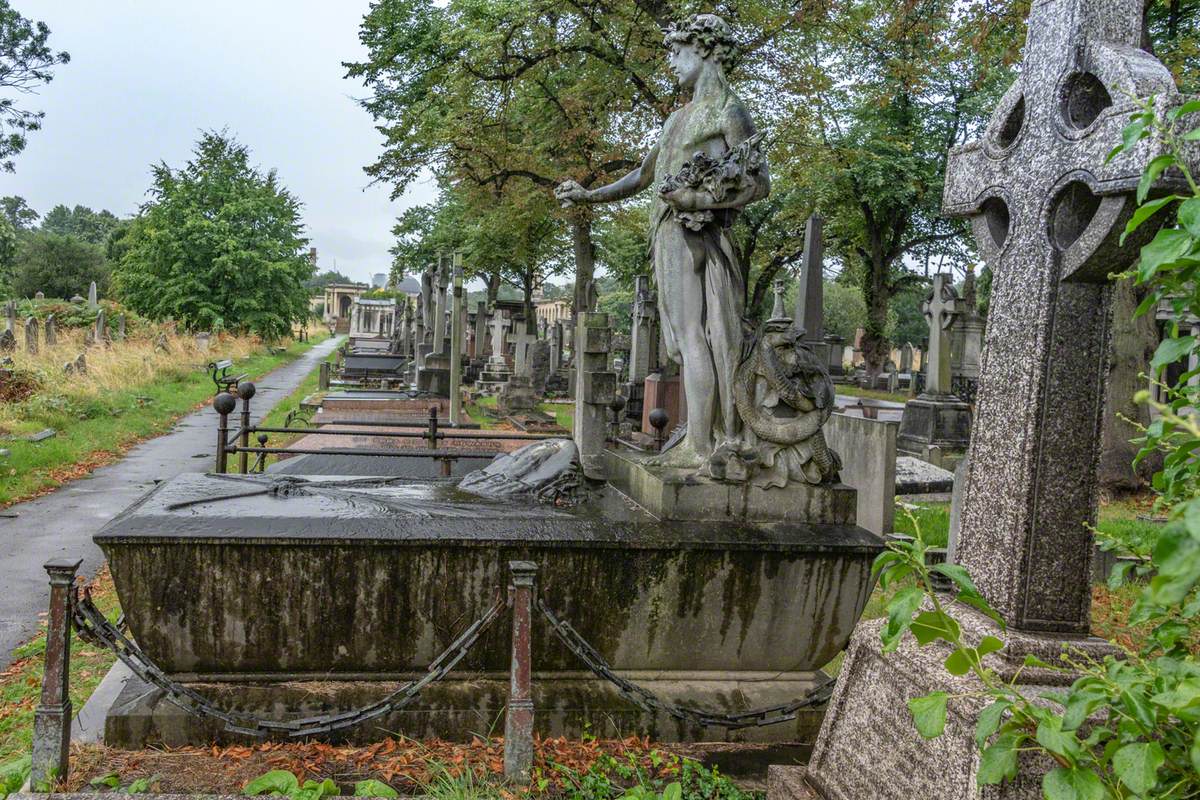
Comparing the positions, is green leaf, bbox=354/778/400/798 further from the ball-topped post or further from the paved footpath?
the ball-topped post

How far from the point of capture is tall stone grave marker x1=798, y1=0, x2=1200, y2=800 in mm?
2590

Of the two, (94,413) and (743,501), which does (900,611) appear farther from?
(94,413)

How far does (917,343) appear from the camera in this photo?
5878cm

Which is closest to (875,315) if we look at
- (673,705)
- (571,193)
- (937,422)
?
(937,422)

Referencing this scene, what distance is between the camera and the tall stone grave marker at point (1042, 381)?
8.50 ft

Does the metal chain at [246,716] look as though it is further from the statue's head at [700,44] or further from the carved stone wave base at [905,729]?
the statue's head at [700,44]

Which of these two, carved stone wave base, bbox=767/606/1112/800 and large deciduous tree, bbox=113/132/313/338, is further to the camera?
large deciduous tree, bbox=113/132/313/338

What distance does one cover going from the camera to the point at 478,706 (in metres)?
4.22

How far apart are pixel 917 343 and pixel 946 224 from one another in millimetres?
26136

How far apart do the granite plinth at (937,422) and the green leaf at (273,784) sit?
46.3 feet

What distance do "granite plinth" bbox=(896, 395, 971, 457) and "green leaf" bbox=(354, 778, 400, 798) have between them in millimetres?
13874

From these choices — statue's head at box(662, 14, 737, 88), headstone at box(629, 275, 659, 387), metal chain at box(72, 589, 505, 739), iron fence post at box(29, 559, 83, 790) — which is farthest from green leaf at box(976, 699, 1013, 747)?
headstone at box(629, 275, 659, 387)

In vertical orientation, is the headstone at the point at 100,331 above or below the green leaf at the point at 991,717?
above

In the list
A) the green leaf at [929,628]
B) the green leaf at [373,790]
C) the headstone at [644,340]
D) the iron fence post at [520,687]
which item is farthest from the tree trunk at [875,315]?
the green leaf at [929,628]
